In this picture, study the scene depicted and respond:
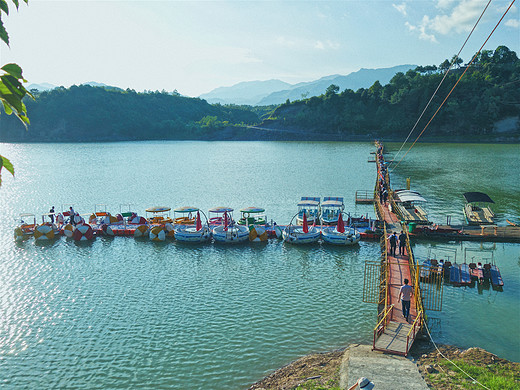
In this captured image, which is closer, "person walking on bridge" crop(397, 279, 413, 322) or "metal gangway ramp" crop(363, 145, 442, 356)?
"metal gangway ramp" crop(363, 145, 442, 356)

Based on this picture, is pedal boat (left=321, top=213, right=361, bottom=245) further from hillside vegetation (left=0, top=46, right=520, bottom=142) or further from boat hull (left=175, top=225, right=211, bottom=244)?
hillside vegetation (left=0, top=46, right=520, bottom=142)

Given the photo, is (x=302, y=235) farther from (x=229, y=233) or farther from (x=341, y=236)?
(x=229, y=233)

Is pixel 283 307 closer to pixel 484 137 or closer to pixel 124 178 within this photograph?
pixel 124 178

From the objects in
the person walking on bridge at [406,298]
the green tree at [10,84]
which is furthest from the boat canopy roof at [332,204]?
the green tree at [10,84]

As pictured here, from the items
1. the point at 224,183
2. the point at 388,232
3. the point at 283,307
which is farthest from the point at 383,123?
the point at 283,307

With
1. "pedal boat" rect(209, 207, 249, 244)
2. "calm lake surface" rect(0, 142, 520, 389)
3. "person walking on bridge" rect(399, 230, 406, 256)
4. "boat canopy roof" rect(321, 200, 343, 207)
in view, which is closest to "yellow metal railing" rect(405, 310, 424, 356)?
"calm lake surface" rect(0, 142, 520, 389)

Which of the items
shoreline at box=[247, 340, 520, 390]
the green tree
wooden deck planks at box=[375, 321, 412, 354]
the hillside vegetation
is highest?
the hillside vegetation
